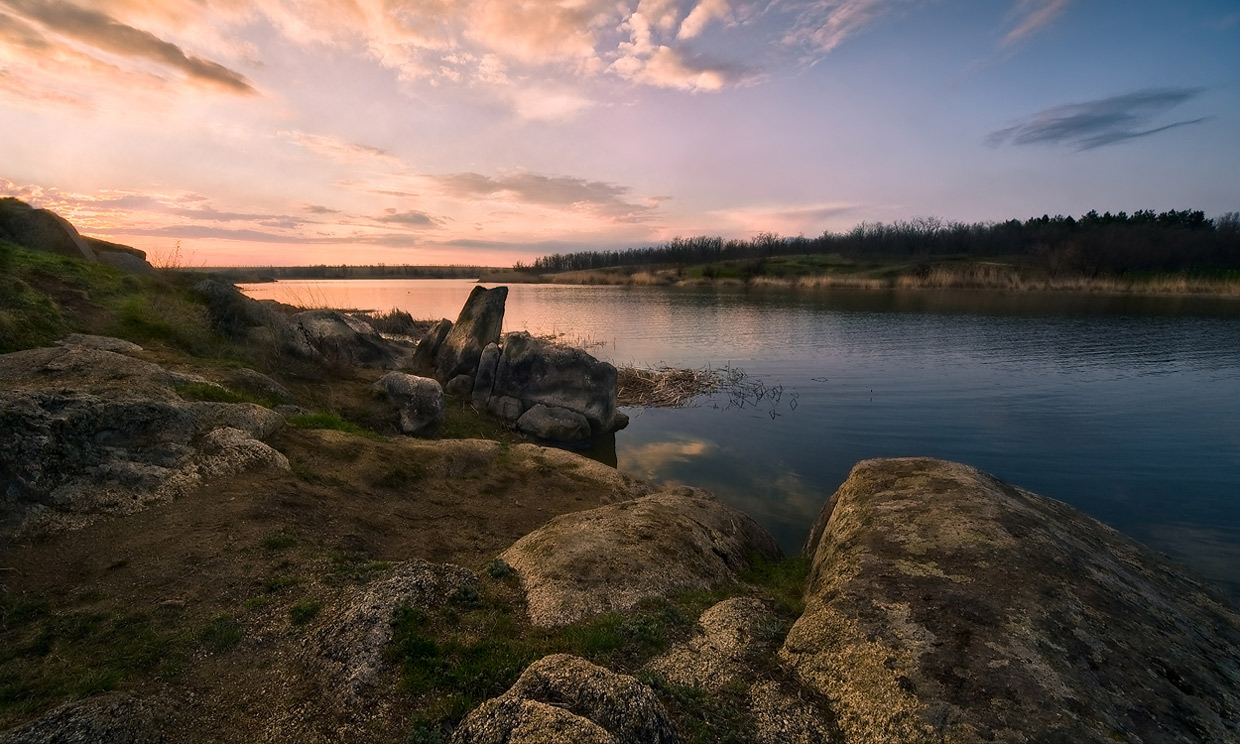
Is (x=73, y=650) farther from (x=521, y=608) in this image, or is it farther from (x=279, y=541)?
(x=521, y=608)

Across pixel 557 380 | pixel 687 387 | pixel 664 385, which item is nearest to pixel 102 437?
pixel 557 380

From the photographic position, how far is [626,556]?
22.0 feet

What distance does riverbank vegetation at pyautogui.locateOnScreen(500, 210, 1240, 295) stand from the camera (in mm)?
78250

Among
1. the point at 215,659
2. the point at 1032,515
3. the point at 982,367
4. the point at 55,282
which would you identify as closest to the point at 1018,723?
the point at 1032,515

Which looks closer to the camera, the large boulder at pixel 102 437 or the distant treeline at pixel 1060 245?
the large boulder at pixel 102 437

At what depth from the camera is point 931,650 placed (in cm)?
468

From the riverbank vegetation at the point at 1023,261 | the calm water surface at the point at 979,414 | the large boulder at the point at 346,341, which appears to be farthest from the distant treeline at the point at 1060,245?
the large boulder at the point at 346,341

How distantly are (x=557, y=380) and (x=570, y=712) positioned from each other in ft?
53.8

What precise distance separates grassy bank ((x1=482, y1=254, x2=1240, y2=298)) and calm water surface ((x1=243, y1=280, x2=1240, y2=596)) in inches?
1322

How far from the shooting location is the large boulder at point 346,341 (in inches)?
787

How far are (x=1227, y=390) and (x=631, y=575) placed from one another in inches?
1110

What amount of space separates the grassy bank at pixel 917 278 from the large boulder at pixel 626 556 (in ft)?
280

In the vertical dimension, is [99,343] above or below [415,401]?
above

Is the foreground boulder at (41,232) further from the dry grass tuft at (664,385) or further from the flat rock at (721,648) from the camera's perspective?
the flat rock at (721,648)
